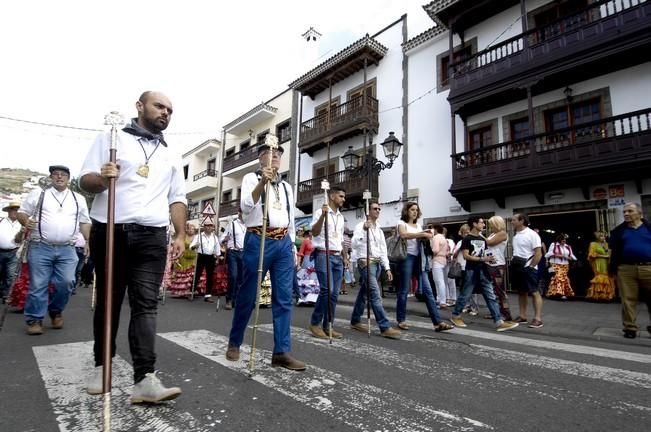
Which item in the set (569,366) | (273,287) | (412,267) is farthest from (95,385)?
(412,267)

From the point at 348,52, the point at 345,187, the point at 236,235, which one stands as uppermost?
the point at 348,52

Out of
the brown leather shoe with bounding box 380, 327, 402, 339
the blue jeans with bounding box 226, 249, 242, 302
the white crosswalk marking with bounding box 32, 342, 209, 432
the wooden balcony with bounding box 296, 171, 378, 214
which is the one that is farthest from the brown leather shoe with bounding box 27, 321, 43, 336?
the wooden balcony with bounding box 296, 171, 378, 214

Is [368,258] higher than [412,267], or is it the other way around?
[368,258]

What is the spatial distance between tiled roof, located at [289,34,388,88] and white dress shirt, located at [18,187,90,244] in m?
15.5

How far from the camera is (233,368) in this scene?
122 inches

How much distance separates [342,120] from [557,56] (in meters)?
9.46

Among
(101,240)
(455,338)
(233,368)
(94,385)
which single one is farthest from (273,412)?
(455,338)

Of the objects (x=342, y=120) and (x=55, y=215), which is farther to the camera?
(x=342, y=120)

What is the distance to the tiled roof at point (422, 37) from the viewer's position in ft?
50.9

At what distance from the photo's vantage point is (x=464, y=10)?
552 inches

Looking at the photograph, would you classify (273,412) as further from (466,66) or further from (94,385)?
(466,66)

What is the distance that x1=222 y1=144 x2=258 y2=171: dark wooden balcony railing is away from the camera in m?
25.2

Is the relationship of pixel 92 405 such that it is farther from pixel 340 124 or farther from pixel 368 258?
pixel 340 124

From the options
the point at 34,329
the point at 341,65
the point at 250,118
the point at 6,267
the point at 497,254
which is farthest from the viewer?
the point at 250,118
